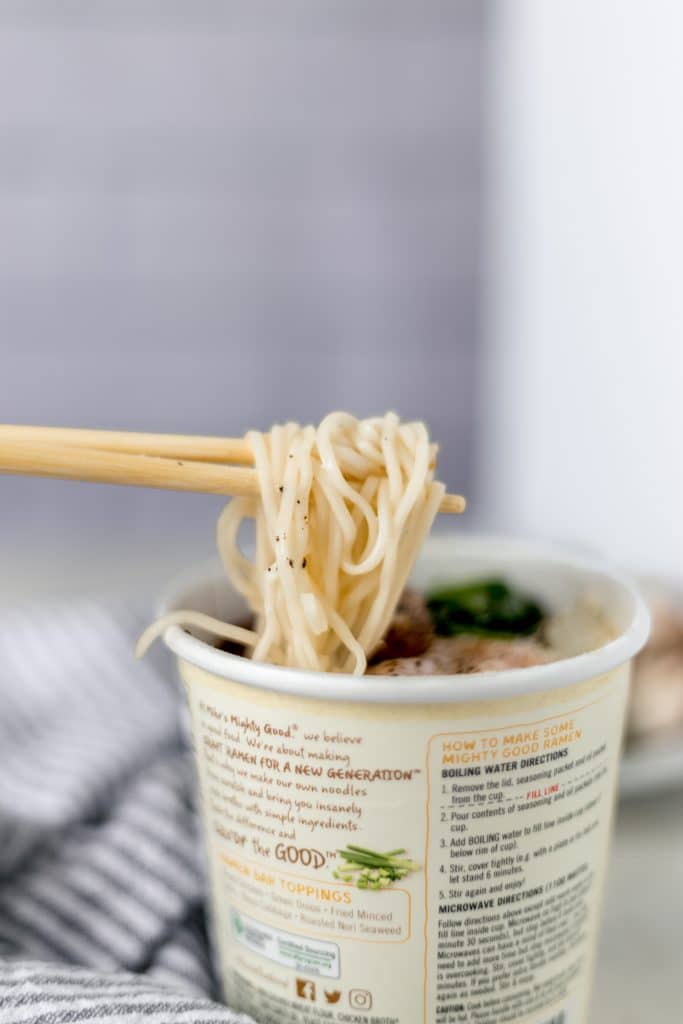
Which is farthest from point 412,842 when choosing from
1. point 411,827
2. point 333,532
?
point 333,532

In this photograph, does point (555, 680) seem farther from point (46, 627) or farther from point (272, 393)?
point (272, 393)

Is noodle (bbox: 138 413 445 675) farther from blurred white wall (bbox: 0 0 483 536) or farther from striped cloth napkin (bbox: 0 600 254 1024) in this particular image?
blurred white wall (bbox: 0 0 483 536)

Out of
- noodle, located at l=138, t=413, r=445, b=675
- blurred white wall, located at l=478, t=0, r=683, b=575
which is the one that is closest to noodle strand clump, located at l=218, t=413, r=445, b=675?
noodle, located at l=138, t=413, r=445, b=675

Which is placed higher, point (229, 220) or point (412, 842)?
point (229, 220)

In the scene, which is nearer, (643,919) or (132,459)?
(132,459)

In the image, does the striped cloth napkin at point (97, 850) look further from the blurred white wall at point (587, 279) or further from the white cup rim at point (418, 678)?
the blurred white wall at point (587, 279)

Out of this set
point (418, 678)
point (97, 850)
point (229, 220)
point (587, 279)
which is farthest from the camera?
point (229, 220)

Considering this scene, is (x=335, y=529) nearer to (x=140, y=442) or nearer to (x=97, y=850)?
(x=140, y=442)
